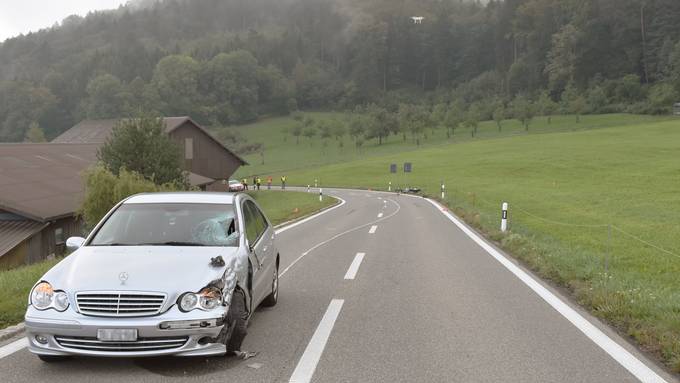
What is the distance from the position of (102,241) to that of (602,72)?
13905cm

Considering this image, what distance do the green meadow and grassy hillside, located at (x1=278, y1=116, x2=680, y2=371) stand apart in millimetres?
33

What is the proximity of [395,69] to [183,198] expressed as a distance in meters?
181

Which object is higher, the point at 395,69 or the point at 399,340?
the point at 395,69

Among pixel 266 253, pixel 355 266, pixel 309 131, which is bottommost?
pixel 355 266

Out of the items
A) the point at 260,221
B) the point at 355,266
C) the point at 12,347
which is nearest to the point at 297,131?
the point at 355,266

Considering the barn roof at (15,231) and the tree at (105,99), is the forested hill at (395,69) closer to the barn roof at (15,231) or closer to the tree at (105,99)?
the tree at (105,99)

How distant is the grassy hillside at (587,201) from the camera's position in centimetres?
733

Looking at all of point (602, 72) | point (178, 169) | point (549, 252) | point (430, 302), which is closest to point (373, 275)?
point (430, 302)

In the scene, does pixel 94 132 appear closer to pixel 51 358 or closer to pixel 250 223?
pixel 250 223

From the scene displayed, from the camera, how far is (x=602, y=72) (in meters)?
126

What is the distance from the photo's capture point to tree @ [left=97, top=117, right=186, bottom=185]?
25.0 m

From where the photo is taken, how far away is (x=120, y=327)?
4477 millimetres

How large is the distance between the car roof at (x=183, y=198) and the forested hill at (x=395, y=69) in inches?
3369

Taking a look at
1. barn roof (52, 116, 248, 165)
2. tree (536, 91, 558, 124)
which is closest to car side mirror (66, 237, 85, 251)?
barn roof (52, 116, 248, 165)
